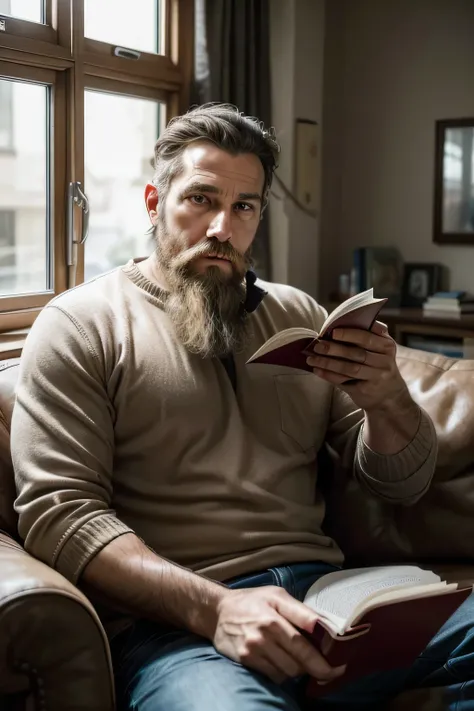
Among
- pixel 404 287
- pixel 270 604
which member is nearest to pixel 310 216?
pixel 404 287

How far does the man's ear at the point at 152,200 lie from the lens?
1779 millimetres

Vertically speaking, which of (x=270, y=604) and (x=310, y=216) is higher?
(x=310, y=216)

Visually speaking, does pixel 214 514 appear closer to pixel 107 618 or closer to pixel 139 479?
pixel 139 479

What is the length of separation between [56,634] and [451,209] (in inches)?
128

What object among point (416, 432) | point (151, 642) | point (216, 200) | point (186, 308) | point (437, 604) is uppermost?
point (216, 200)

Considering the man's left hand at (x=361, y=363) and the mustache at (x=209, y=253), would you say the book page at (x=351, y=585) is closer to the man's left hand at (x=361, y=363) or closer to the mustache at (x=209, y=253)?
the man's left hand at (x=361, y=363)

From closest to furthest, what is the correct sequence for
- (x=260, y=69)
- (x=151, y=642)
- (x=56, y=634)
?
(x=56, y=634) → (x=151, y=642) → (x=260, y=69)

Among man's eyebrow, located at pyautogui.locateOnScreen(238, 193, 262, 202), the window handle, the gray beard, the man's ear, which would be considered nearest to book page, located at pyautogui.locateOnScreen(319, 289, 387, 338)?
the gray beard

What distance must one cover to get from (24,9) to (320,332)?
1.84 m

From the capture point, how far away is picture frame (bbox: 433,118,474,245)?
3906mm

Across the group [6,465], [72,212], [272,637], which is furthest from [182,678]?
[72,212]

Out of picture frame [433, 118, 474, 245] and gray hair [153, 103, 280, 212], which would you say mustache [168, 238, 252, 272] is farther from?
picture frame [433, 118, 474, 245]

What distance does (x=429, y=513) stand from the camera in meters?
1.78

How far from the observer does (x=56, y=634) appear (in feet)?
3.86
